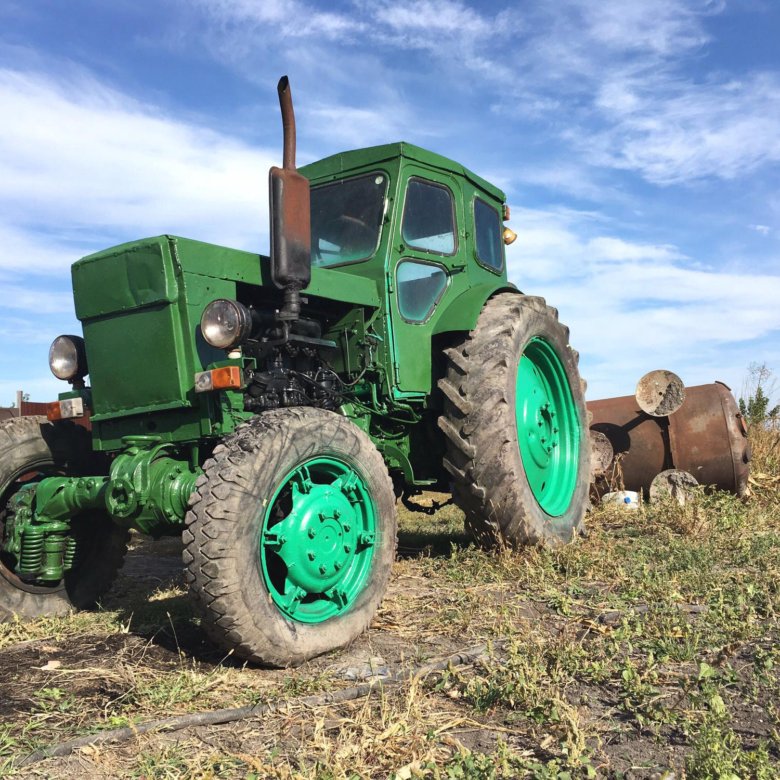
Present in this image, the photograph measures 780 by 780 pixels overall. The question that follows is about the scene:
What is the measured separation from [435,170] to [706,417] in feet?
13.2

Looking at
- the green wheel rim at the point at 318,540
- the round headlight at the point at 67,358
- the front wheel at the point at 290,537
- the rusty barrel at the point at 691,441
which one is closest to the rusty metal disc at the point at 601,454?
the rusty barrel at the point at 691,441

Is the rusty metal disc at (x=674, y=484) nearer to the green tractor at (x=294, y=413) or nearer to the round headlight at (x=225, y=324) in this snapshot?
the green tractor at (x=294, y=413)

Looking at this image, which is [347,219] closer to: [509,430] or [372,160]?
[372,160]

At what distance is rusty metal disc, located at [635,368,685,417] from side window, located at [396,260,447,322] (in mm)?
3403

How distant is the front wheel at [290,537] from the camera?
10.6 ft

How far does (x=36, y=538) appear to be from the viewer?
4.16 meters

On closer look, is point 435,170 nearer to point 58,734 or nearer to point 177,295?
point 177,295

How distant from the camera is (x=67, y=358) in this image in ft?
15.0

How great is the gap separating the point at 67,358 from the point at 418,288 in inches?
89.6

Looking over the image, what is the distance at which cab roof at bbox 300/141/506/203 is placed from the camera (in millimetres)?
Answer: 5363

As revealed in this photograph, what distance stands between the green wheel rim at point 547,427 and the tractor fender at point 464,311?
2.01 feet

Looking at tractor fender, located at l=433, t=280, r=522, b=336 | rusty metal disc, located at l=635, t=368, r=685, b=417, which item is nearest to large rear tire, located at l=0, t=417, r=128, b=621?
tractor fender, located at l=433, t=280, r=522, b=336

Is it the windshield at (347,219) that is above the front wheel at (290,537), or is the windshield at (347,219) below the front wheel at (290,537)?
above

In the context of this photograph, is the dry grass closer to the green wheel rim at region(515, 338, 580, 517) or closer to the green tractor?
the green tractor
